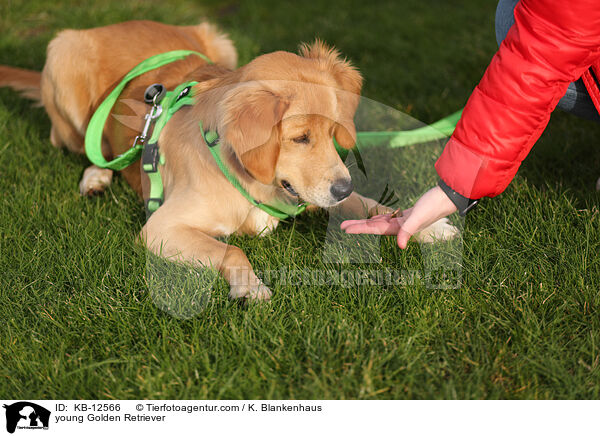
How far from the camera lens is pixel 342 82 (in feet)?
8.60

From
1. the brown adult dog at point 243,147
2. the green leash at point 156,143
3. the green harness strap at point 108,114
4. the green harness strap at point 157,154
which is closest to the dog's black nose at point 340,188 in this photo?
the brown adult dog at point 243,147

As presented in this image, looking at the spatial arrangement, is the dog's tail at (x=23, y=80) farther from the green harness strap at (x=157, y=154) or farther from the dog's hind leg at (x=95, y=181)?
the green harness strap at (x=157, y=154)

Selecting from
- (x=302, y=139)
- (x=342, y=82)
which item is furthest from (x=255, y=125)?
(x=342, y=82)

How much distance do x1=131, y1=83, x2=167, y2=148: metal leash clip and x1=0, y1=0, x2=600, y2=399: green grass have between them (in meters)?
0.44

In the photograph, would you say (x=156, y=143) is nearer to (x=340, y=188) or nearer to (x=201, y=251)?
(x=201, y=251)

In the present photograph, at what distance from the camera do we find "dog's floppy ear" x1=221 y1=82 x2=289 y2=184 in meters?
2.27

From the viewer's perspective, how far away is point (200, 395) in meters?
1.84

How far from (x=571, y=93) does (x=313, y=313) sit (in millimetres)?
1609

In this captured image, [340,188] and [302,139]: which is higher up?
[302,139]

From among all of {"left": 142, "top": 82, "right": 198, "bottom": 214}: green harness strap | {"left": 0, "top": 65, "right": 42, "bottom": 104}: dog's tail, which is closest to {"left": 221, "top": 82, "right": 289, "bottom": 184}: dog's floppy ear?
{"left": 142, "top": 82, "right": 198, "bottom": 214}: green harness strap

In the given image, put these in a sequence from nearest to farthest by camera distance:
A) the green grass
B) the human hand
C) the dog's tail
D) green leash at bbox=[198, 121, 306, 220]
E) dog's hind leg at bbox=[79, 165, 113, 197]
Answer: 1. the green grass
2. the human hand
3. green leash at bbox=[198, 121, 306, 220]
4. dog's hind leg at bbox=[79, 165, 113, 197]
5. the dog's tail

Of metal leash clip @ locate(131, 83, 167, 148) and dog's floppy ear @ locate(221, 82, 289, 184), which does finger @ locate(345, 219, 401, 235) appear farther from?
metal leash clip @ locate(131, 83, 167, 148)
